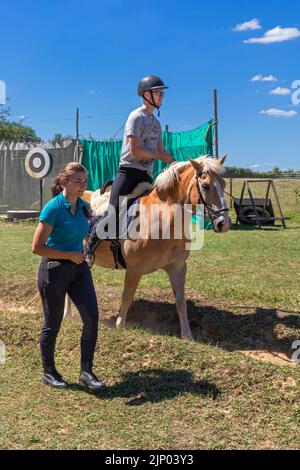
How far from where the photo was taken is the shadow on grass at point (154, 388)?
437 centimetres

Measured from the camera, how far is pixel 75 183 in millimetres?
4426

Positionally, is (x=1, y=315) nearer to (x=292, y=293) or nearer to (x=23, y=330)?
(x=23, y=330)

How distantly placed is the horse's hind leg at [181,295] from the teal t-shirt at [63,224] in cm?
210

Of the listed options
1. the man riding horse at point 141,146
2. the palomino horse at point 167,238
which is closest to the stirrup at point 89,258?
the man riding horse at point 141,146

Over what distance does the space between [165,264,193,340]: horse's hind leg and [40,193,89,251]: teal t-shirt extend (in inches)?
82.8

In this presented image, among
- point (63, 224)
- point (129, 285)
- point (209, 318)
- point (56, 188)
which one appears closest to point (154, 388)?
point (63, 224)

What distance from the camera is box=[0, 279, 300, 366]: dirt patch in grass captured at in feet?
20.2

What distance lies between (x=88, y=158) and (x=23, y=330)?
1397 cm

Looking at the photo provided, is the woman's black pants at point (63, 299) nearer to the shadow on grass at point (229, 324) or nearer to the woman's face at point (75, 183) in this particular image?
the woman's face at point (75, 183)

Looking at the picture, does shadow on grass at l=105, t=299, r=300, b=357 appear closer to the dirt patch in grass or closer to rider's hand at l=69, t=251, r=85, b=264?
the dirt patch in grass

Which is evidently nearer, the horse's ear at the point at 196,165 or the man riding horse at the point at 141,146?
the horse's ear at the point at 196,165

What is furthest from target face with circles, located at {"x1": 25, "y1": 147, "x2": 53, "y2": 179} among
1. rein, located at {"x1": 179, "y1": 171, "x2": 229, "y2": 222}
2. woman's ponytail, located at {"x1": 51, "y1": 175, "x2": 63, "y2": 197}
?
woman's ponytail, located at {"x1": 51, "y1": 175, "x2": 63, "y2": 197}

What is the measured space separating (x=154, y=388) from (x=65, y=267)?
136 centimetres

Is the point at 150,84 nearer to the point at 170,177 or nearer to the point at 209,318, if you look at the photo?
the point at 170,177
